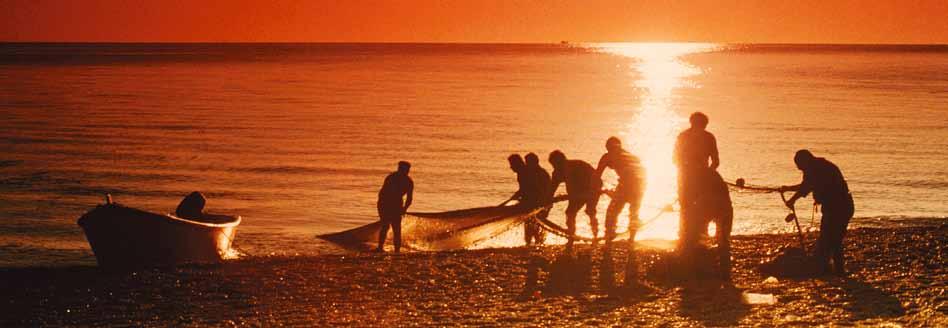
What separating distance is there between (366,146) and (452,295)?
79.2ft

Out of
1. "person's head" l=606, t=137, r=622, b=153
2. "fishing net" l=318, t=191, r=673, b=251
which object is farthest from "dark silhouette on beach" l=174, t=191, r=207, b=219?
"person's head" l=606, t=137, r=622, b=153

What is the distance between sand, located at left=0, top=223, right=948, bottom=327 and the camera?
36.5 ft

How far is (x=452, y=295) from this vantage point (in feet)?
40.5

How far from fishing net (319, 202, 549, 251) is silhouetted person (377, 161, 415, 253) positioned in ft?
0.79

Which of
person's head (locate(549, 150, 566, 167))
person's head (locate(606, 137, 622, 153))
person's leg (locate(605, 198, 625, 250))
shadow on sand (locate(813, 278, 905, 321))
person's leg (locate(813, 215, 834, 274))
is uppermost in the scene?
person's head (locate(606, 137, 622, 153))

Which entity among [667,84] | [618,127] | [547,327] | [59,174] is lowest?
[547,327]

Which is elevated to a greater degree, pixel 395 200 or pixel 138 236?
pixel 395 200

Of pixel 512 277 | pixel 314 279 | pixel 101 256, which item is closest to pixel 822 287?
pixel 512 277

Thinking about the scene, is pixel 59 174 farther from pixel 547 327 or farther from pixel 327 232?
pixel 547 327

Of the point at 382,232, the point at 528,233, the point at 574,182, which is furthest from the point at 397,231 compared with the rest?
the point at 574,182

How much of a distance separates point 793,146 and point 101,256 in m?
26.7

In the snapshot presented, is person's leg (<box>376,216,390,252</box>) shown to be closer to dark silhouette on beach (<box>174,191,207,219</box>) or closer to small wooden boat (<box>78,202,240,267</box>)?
small wooden boat (<box>78,202,240,267</box>)

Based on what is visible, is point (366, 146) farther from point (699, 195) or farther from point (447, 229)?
point (699, 195)

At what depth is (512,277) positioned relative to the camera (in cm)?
1328
